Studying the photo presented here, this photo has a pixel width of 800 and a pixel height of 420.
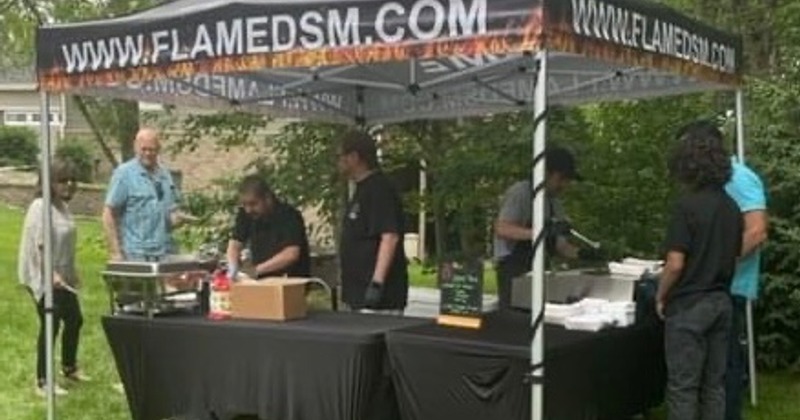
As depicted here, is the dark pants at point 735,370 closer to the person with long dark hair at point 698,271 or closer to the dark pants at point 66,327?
the person with long dark hair at point 698,271

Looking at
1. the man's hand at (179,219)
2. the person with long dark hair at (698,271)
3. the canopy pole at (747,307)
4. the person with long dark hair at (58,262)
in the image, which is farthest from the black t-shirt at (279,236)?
the canopy pole at (747,307)

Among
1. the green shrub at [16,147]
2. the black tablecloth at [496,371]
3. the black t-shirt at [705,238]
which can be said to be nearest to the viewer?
the black tablecloth at [496,371]

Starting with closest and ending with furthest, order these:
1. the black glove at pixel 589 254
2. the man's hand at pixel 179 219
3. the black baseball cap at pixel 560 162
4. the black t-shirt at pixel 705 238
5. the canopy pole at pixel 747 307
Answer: the black t-shirt at pixel 705 238 → the black baseball cap at pixel 560 162 → the canopy pole at pixel 747 307 → the black glove at pixel 589 254 → the man's hand at pixel 179 219

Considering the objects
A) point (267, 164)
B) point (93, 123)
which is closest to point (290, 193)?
point (267, 164)

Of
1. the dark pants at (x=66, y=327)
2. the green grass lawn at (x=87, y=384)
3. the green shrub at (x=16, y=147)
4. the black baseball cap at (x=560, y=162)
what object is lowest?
the green grass lawn at (x=87, y=384)

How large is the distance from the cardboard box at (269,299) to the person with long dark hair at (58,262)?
186 centimetres

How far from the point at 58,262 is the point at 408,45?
3522 millimetres

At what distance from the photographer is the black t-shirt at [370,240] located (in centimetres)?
591

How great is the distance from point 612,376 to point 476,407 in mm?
887

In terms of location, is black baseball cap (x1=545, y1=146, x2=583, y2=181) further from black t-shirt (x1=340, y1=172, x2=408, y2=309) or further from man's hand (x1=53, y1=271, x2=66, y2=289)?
man's hand (x1=53, y1=271, x2=66, y2=289)

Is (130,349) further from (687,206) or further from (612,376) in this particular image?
(687,206)

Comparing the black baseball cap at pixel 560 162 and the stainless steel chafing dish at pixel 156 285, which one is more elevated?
the black baseball cap at pixel 560 162

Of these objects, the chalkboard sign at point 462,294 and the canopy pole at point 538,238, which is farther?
the chalkboard sign at point 462,294

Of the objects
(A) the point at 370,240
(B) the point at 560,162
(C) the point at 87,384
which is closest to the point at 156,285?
(A) the point at 370,240
